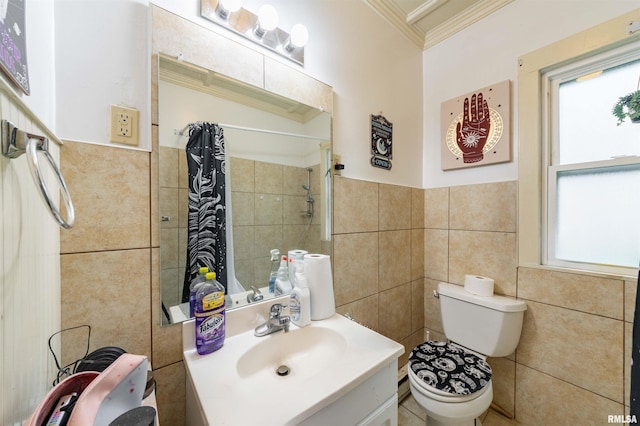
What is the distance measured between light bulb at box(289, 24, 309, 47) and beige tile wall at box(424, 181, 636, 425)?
1251mm

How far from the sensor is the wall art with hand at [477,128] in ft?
4.53

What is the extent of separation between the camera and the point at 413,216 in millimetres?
1657

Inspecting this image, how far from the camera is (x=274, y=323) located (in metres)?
0.93

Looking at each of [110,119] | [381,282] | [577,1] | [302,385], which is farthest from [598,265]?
[110,119]

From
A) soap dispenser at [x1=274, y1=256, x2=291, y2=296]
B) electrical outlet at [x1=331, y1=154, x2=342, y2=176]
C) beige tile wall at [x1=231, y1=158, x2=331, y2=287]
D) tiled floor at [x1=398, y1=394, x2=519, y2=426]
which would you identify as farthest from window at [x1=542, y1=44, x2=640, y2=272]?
soap dispenser at [x1=274, y1=256, x2=291, y2=296]

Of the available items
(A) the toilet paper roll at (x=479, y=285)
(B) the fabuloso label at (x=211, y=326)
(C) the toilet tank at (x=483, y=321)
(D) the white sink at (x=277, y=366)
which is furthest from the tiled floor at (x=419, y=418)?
(B) the fabuloso label at (x=211, y=326)

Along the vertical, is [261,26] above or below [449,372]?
above

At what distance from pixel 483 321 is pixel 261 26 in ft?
5.90

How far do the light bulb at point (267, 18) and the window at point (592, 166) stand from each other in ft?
4.74

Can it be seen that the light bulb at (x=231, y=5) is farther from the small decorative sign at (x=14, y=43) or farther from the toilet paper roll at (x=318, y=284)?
the toilet paper roll at (x=318, y=284)

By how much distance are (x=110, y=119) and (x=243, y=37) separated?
58 cm

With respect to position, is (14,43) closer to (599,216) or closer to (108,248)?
(108,248)

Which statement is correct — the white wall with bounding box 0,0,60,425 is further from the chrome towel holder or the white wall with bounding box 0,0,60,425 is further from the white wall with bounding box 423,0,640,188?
the white wall with bounding box 423,0,640,188

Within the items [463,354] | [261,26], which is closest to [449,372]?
[463,354]
